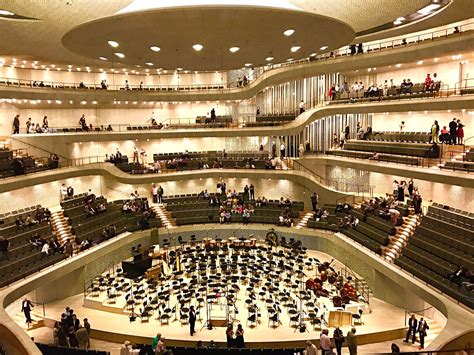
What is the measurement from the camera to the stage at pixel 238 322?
16067mm

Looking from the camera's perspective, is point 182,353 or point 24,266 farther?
point 24,266

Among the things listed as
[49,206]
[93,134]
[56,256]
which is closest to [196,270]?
[56,256]

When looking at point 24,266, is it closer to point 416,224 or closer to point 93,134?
point 93,134

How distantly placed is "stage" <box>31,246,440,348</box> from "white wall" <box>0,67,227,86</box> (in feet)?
67.7

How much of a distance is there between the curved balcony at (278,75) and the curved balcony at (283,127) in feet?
7.82

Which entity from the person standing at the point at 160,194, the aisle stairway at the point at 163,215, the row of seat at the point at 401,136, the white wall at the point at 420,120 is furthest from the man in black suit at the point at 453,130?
the person standing at the point at 160,194

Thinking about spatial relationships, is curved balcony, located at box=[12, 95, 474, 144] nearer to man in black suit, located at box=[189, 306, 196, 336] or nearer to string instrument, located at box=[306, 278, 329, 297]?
string instrument, located at box=[306, 278, 329, 297]

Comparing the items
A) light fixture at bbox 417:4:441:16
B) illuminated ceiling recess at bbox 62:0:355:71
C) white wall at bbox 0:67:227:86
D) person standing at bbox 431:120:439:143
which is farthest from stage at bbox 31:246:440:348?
→ white wall at bbox 0:67:227:86

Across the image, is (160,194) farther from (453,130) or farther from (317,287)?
(453,130)

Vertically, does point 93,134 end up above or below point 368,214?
above

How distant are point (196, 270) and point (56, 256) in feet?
22.6

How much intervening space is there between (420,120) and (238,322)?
17.9 meters

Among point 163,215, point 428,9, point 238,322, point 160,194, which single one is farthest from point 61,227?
point 428,9

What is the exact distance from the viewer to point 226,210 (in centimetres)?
3025
